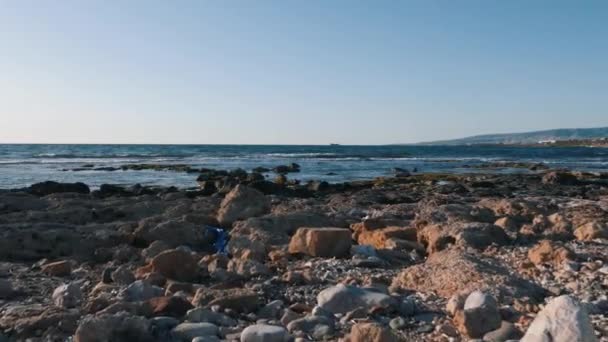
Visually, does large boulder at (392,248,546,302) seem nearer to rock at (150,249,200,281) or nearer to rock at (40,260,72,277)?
rock at (150,249,200,281)

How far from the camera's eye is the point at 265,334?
15.6 ft

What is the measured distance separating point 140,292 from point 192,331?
1.49m

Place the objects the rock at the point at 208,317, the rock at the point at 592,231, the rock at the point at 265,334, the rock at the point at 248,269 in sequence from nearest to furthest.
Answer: the rock at the point at 265,334
the rock at the point at 208,317
the rock at the point at 248,269
the rock at the point at 592,231

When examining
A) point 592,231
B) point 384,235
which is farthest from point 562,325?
point 384,235

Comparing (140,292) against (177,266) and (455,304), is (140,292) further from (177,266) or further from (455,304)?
(455,304)

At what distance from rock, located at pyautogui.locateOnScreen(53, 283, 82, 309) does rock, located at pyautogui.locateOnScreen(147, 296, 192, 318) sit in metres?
1.15

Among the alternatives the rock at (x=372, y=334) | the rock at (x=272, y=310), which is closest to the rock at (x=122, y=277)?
the rock at (x=272, y=310)

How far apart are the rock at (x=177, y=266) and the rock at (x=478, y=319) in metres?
3.56

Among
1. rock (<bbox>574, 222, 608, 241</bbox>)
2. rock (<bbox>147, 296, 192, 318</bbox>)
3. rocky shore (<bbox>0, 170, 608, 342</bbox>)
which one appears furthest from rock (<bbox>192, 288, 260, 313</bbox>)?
rock (<bbox>574, 222, 608, 241</bbox>)

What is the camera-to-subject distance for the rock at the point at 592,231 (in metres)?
8.47

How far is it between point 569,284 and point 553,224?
3.71 m

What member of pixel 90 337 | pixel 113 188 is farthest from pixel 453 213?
pixel 113 188

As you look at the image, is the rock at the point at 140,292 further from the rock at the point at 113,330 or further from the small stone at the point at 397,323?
the small stone at the point at 397,323

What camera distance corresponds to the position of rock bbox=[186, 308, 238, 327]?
5.31 metres
